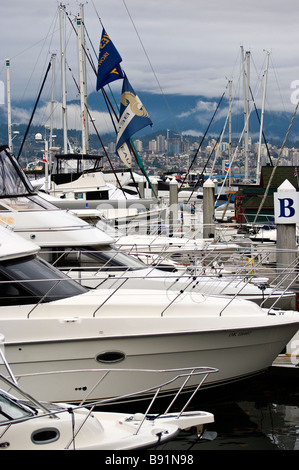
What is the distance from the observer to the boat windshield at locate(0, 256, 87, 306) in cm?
798

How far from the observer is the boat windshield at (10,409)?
5.15 metres

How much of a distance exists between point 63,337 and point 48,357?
28 centimetres

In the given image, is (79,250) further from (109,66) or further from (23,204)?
(109,66)

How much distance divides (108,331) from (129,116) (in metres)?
17.6

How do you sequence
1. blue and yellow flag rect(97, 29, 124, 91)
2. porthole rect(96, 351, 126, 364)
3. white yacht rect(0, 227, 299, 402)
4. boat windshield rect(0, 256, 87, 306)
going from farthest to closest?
1. blue and yellow flag rect(97, 29, 124, 91)
2. boat windshield rect(0, 256, 87, 306)
3. porthole rect(96, 351, 126, 364)
4. white yacht rect(0, 227, 299, 402)

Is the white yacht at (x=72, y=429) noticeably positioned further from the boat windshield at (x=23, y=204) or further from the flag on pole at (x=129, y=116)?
the flag on pole at (x=129, y=116)

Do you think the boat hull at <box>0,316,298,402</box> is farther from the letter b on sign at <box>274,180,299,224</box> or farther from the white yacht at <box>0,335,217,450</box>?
the letter b on sign at <box>274,180,299,224</box>

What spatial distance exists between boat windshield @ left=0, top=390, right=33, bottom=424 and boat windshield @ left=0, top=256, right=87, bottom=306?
8.31ft

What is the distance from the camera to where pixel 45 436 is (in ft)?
16.9

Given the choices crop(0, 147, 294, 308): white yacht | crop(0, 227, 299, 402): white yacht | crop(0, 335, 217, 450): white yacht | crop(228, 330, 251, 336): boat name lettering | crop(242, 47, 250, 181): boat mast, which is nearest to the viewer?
crop(0, 335, 217, 450): white yacht

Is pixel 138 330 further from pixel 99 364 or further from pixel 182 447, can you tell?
pixel 182 447

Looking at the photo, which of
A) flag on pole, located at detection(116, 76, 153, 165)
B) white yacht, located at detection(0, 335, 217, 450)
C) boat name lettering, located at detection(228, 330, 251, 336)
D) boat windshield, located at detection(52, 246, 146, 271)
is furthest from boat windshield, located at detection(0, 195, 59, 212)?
flag on pole, located at detection(116, 76, 153, 165)

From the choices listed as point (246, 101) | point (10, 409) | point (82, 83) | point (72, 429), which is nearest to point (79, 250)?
point (10, 409)

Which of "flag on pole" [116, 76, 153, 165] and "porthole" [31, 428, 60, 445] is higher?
"flag on pole" [116, 76, 153, 165]
